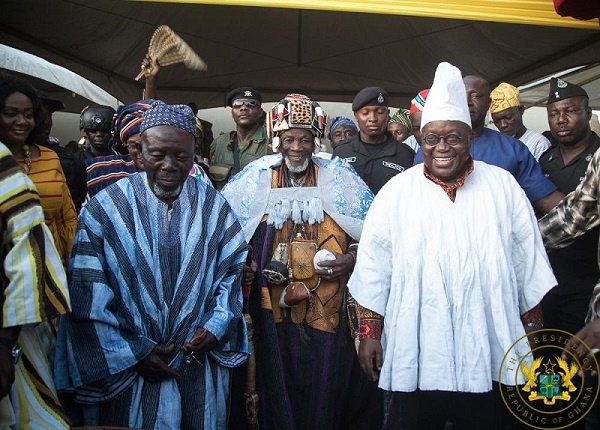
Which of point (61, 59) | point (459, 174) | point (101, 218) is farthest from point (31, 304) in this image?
point (61, 59)

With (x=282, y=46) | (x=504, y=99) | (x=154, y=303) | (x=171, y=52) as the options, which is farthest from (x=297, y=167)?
(x=282, y=46)

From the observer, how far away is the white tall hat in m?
2.79

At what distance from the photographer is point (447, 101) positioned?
279 centimetres

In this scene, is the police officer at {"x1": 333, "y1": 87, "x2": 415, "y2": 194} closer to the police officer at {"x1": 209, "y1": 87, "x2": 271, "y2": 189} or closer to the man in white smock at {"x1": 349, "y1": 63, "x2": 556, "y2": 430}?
the police officer at {"x1": 209, "y1": 87, "x2": 271, "y2": 189}

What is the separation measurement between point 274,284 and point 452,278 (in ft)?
4.11

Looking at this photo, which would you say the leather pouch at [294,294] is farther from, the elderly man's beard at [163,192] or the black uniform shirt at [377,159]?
the black uniform shirt at [377,159]

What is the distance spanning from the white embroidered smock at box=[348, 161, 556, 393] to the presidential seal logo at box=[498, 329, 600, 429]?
42 millimetres

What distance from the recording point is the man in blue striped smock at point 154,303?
8.05 ft

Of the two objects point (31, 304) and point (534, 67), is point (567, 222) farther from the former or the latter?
point (534, 67)

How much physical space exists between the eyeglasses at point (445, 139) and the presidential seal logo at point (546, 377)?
97 cm

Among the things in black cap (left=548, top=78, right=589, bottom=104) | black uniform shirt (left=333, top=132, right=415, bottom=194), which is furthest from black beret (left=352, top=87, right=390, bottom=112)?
black cap (left=548, top=78, right=589, bottom=104)

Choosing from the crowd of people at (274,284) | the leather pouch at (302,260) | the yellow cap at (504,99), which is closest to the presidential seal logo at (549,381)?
the crowd of people at (274,284)

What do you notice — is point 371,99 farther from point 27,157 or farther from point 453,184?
point 27,157

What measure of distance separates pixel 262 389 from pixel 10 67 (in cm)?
577
